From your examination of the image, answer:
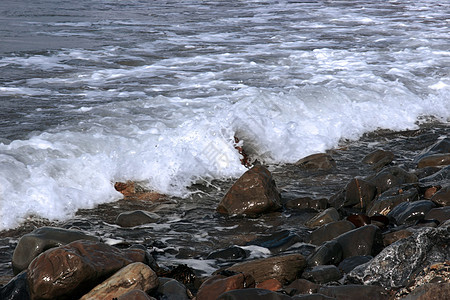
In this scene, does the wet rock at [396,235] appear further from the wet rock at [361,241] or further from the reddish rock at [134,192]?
the reddish rock at [134,192]

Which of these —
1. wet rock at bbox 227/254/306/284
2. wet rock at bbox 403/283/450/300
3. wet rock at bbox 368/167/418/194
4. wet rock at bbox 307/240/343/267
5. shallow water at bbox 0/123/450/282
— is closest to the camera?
wet rock at bbox 403/283/450/300

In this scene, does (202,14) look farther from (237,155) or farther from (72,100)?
(237,155)

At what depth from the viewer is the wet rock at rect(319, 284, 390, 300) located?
3154 millimetres

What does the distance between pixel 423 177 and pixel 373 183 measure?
72 cm

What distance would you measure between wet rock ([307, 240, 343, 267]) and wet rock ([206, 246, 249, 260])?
0.53m

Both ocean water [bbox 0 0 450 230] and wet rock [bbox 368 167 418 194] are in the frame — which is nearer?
wet rock [bbox 368 167 418 194]

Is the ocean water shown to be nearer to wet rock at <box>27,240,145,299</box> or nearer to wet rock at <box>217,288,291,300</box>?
wet rock at <box>27,240,145,299</box>

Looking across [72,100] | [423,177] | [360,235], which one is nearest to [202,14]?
[72,100]

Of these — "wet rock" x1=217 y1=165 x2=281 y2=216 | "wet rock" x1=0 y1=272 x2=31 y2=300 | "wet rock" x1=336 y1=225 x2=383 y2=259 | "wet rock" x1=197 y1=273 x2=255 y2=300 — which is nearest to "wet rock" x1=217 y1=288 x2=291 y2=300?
"wet rock" x1=197 y1=273 x2=255 y2=300

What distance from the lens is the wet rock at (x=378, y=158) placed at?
20.9 ft

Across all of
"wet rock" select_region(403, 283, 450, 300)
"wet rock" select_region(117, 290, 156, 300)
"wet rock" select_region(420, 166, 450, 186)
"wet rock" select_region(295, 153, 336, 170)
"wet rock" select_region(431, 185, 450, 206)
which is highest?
"wet rock" select_region(403, 283, 450, 300)

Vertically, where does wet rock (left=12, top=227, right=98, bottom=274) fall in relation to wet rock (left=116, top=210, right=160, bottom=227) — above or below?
above

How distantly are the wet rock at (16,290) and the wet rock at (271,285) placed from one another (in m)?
1.39

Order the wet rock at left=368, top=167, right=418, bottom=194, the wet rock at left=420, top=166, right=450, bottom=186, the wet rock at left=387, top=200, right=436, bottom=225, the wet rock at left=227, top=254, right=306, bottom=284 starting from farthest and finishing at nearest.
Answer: the wet rock at left=420, top=166, right=450, bottom=186, the wet rock at left=368, top=167, right=418, bottom=194, the wet rock at left=387, top=200, right=436, bottom=225, the wet rock at left=227, top=254, right=306, bottom=284
